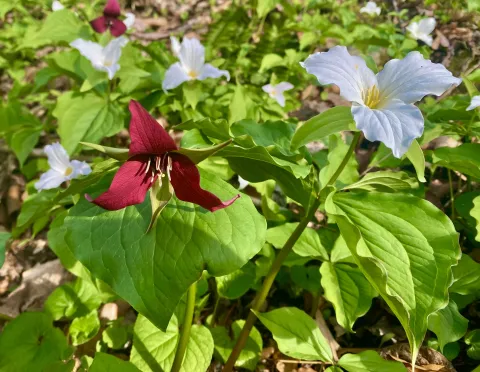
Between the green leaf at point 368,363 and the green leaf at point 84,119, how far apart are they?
1.53 meters

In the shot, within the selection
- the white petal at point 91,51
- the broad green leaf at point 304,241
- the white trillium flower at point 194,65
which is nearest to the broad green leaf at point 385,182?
the broad green leaf at point 304,241

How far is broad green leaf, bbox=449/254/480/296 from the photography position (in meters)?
1.26

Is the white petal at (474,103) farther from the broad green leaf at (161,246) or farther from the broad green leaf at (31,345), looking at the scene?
the broad green leaf at (31,345)

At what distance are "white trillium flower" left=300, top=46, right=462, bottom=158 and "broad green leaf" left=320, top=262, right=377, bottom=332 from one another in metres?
0.58

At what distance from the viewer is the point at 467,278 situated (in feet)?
4.16

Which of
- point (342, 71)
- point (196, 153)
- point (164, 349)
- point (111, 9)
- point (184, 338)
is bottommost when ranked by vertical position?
point (164, 349)

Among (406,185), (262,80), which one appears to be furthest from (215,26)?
(406,185)

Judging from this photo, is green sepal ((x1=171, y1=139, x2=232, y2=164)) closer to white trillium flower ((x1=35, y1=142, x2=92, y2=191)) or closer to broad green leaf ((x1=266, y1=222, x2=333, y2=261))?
broad green leaf ((x1=266, y1=222, x2=333, y2=261))

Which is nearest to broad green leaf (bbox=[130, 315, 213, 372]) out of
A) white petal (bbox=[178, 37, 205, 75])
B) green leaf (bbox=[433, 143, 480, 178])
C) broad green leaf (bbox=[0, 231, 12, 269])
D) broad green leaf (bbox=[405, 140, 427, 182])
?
broad green leaf (bbox=[0, 231, 12, 269])

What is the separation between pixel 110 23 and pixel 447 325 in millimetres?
2360

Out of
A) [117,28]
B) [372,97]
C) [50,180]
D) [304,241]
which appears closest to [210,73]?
[117,28]

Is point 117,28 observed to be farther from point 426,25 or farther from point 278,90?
point 426,25

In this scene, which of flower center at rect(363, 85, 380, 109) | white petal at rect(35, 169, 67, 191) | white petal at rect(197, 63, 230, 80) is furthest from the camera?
white petal at rect(197, 63, 230, 80)

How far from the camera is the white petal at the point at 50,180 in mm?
1788
